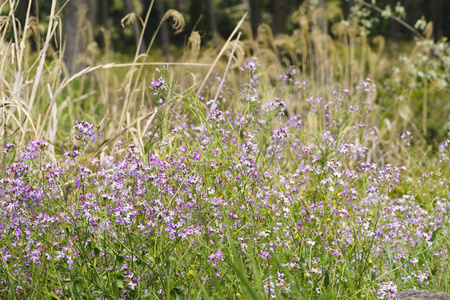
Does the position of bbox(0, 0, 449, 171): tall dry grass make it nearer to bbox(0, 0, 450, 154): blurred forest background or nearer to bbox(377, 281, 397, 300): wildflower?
bbox(0, 0, 450, 154): blurred forest background

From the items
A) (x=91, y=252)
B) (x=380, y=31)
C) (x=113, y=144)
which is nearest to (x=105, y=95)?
(x=113, y=144)

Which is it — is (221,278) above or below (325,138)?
below

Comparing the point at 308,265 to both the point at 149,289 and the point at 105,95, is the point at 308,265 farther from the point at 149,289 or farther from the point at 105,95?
the point at 105,95

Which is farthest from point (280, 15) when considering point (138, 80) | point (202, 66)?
point (138, 80)

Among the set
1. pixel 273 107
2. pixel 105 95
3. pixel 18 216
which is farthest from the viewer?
pixel 105 95

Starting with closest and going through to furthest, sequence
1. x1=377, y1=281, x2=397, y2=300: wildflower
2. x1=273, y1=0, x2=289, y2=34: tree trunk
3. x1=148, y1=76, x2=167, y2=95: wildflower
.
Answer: x1=377, y1=281, x2=397, y2=300: wildflower → x1=148, y1=76, x2=167, y2=95: wildflower → x1=273, y1=0, x2=289, y2=34: tree trunk

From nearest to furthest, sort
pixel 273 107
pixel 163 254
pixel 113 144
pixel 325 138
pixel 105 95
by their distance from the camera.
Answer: pixel 163 254 → pixel 273 107 → pixel 325 138 → pixel 113 144 → pixel 105 95

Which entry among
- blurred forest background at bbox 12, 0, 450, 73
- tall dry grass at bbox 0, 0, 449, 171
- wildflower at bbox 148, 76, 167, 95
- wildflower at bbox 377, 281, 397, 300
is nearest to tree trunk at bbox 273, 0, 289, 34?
blurred forest background at bbox 12, 0, 450, 73

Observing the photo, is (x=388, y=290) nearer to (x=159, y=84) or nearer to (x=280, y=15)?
(x=159, y=84)

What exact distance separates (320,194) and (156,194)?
31.9 inches

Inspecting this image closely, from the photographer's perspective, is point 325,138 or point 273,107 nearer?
point 273,107

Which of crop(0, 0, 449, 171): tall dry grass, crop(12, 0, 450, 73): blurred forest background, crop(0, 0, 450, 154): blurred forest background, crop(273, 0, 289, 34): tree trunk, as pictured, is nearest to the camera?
crop(0, 0, 449, 171): tall dry grass

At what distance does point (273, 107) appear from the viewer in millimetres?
2469

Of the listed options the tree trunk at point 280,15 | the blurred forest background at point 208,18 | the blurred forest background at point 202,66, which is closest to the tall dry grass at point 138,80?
the blurred forest background at point 202,66
